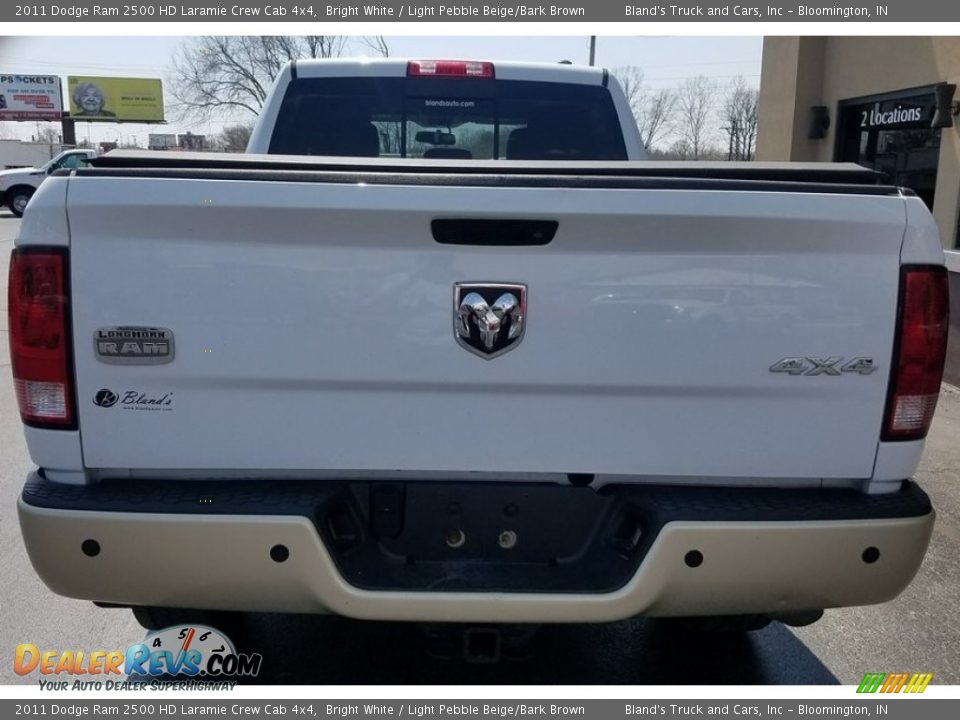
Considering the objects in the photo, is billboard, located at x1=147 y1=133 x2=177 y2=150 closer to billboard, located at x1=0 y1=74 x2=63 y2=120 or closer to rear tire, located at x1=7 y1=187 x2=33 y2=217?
billboard, located at x1=0 y1=74 x2=63 y2=120

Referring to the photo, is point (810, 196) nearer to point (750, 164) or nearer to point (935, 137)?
point (750, 164)

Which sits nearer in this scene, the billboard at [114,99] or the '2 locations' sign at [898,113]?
the '2 locations' sign at [898,113]

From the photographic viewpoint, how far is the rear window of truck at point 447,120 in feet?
14.0

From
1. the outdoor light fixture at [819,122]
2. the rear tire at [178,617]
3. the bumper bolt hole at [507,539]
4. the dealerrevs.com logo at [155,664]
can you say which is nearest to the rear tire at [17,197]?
the outdoor light fixture at [819,122]

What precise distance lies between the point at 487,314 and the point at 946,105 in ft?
38.2

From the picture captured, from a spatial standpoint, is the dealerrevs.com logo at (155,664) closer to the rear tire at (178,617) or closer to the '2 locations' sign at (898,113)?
the rear tire at (178,617)

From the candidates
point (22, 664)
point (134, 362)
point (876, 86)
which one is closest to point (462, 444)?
point (134, 362)

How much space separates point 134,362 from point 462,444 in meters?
0.89

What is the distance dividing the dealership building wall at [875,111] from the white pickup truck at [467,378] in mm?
6436

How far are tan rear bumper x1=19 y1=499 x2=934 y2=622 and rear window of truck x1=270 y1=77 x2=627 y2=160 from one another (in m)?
2.43

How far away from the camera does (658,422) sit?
2.37 m

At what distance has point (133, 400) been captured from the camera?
231 cm

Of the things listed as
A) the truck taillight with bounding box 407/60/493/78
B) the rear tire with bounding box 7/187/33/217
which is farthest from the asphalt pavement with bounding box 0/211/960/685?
the rear tire with bounding box 7/187/33/217

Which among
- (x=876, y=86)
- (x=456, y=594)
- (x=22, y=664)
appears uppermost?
(x=876, y=86)
